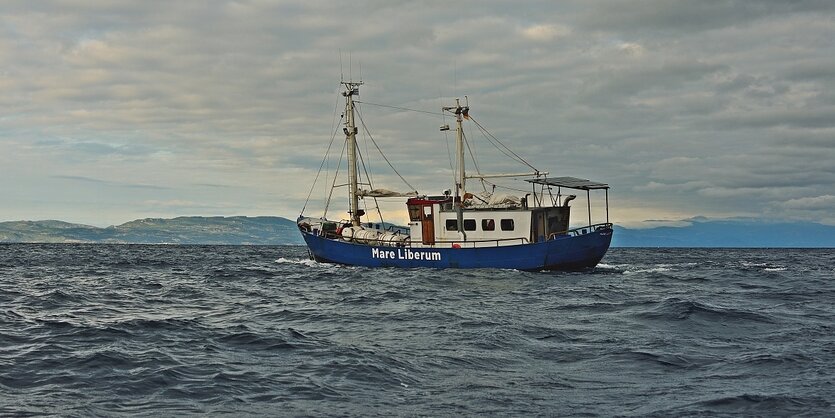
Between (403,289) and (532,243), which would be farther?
(532,243)

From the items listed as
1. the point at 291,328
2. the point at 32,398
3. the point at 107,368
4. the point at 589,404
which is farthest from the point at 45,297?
the point at 589,404

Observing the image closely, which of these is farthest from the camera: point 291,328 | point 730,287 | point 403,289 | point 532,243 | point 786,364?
point 532,243

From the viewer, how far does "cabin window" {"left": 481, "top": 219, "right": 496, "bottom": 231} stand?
1774 inches

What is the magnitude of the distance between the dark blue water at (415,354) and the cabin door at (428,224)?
620 inches

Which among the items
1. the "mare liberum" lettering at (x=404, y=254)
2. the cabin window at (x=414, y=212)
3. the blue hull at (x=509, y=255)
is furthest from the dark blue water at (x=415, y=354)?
the cabin window at (x=414, y=212)

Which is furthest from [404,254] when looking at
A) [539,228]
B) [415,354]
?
[415,354]

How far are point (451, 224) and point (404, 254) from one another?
139 inches

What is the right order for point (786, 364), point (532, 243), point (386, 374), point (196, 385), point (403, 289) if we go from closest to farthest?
point (196, 385), point (386, 374), point (786, 364), point (403, 289), point (532, 243)

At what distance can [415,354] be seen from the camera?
53.1 feet

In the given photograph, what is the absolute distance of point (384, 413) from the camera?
11383 mm

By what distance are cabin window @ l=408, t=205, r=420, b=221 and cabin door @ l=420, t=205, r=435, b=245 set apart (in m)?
0.37

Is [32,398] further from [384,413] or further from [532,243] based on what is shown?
[532,243]

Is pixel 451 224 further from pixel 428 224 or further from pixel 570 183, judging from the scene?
pixel 570 183

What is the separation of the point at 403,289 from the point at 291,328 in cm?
1301
